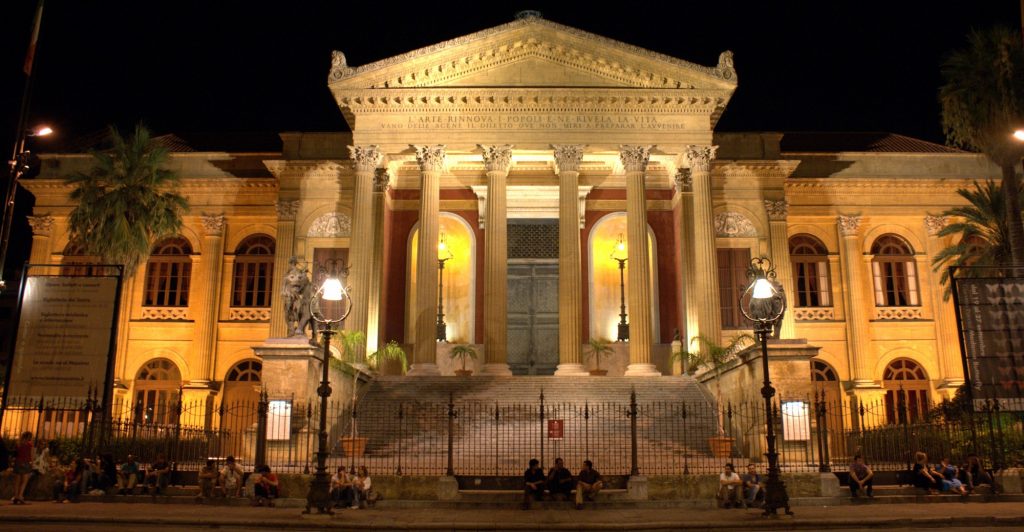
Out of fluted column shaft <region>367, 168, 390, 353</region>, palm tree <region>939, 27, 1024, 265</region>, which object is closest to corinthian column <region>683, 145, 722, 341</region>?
palm tree <region>939, 27, 1024, 265</region>

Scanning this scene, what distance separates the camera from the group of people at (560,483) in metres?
15.2

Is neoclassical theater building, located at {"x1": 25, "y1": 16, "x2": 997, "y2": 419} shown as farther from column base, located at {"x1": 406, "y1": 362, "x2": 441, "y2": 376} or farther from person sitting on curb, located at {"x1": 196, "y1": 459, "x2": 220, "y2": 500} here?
person sitting on curb, located at {"x1": 196, "y1": 459, "x2": 220, "y2": 500}

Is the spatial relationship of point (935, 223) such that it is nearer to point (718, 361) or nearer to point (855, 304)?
point (855, 304)

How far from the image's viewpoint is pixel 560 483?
15.3 metres

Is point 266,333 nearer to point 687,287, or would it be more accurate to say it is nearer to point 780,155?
point 687,287

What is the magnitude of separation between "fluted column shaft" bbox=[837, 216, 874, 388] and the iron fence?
943 centimetres

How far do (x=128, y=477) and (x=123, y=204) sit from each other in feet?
43.3

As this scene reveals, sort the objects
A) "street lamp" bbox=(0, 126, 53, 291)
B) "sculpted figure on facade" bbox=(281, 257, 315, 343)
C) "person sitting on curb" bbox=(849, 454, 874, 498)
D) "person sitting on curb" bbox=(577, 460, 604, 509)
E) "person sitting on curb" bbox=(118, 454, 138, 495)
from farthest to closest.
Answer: "sculpted figure on facade" bbox=(281, 257, 315, 343) → "person sitting on curb" bbox=(118, 454, 138, 495) → "street lamp" bbox=(0, 126, 53, 291) → "person sitting on curb" bbox=(849, 454, 874, 498) → "person sitting on curb" bbox=(577, 460, 604, 509)

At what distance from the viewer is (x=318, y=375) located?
800 inches

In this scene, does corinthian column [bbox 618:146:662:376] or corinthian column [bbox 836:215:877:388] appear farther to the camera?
corinthian column [bbox 836:215:877:388]

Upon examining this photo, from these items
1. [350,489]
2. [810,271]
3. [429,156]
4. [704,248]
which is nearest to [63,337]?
[350,489]

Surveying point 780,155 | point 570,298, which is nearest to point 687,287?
point 570,298

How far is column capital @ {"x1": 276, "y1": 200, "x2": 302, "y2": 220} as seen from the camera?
1288 inches

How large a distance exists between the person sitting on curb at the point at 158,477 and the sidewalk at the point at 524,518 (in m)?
1.33
